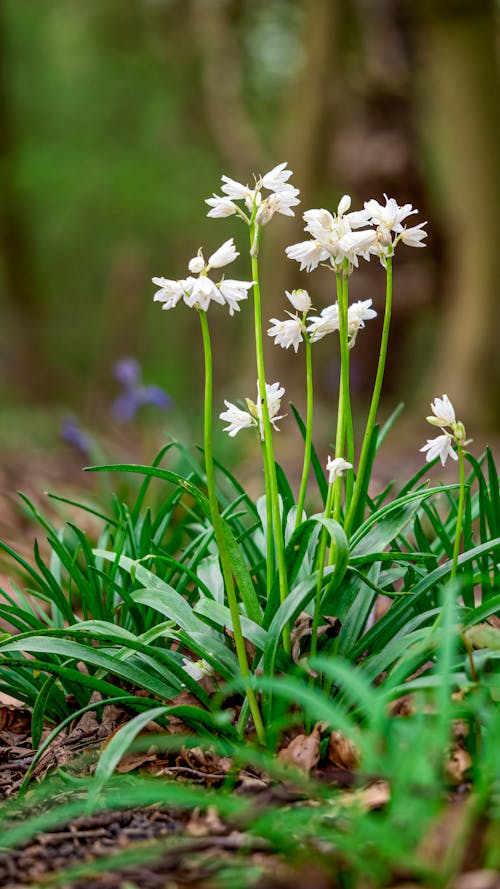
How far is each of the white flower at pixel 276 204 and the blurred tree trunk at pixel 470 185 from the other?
553cm

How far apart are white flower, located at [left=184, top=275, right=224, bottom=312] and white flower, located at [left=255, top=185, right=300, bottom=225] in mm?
171

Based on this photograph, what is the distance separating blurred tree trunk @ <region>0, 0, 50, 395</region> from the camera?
11.5 m

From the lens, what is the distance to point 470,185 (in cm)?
750

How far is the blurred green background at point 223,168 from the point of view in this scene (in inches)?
293

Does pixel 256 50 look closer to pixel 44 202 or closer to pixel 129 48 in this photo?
pixel 129 48

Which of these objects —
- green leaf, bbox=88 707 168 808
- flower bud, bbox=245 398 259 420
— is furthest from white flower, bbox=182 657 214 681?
flower bud, bbox=245 398 259 420

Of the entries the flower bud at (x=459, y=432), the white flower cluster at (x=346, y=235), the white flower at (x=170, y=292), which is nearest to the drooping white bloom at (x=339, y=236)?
the white flower cluster at (x=346, y=235)

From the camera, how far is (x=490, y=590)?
2.03 m

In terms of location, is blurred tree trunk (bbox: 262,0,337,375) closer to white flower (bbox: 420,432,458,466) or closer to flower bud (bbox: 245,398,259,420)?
flower bud (bbox: 245,398,259,420)

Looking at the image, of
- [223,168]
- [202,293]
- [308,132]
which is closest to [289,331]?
[202,293]

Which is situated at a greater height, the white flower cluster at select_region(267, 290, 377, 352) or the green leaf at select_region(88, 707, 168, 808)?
the white flower cluster at select_region(267, 290, 377, 352)

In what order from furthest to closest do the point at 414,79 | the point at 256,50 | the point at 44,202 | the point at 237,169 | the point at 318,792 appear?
the point at 44,202 → the point at 256,50 → the point at 237,169 → the point at 414,79 → the point at 318,792

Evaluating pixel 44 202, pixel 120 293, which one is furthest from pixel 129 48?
pixel 120 293

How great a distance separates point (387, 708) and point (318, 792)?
0.21 meters
